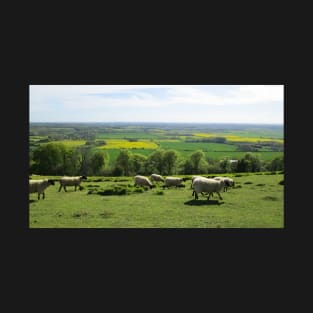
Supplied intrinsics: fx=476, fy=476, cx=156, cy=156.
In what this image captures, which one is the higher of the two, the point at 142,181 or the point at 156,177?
the point at 156,177

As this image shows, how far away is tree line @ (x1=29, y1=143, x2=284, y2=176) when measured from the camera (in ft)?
66.0

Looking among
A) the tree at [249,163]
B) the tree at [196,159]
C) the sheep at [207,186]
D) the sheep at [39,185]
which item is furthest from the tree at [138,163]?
the tree at [249,163]

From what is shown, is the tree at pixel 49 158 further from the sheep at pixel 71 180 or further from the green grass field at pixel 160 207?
the green grass field at pixel 160 207

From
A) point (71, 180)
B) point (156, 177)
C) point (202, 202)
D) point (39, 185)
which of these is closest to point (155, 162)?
point (156, 177)

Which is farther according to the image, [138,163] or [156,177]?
[156,177]

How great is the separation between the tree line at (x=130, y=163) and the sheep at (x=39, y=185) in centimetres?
36

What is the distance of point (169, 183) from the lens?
20828 mm

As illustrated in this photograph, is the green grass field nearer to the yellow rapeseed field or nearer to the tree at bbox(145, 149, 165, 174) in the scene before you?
the tree at bbox(145, 149, 165, 174)

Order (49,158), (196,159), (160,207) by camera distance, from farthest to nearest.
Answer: (196,159) < (49,158) < (160,207)

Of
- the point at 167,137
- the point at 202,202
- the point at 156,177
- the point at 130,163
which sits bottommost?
the point at 202,202

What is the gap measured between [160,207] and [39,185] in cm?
516

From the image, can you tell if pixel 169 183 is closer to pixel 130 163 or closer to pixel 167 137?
pixel 130 163

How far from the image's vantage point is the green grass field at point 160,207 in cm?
1872

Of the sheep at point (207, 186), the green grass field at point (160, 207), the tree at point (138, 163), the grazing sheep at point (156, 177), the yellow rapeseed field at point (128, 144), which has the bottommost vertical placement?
the green grass field at point (160, 207)
